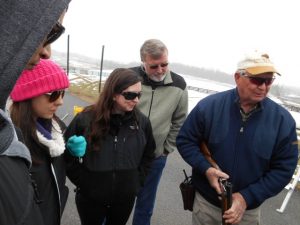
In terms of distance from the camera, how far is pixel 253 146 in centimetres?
233

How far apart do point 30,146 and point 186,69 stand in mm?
68221

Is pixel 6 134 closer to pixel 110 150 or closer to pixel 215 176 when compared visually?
pixel 110 150

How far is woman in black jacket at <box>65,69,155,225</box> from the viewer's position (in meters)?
2.49

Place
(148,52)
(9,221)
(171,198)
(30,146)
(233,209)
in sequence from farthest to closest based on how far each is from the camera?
(171,198), (148,52), (233,209), (30,146), (9,221)

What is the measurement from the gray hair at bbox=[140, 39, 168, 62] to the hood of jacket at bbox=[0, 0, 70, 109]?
2.27 m

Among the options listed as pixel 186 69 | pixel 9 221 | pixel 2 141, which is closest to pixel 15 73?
pixel 2 141

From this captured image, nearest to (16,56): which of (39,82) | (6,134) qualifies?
(6,134)

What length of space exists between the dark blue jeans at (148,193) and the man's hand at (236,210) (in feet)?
3.63

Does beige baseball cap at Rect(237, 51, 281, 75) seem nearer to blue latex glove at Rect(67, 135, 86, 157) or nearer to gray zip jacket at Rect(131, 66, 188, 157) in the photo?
gray zip jacket at Rect(131, 66, 188, 157)

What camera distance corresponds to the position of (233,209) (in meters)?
2.33

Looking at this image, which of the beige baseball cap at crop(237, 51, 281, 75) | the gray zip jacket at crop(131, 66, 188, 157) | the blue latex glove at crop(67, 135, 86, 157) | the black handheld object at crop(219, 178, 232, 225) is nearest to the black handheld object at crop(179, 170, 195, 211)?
the black handheld object at crop(219, 178, 232, 225)

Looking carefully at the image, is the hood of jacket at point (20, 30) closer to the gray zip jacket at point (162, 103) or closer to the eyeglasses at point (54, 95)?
the eyeglasses at point (54, 95)

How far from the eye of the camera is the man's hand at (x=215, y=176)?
236 centimetres

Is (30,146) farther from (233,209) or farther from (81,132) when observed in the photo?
(233,209)
